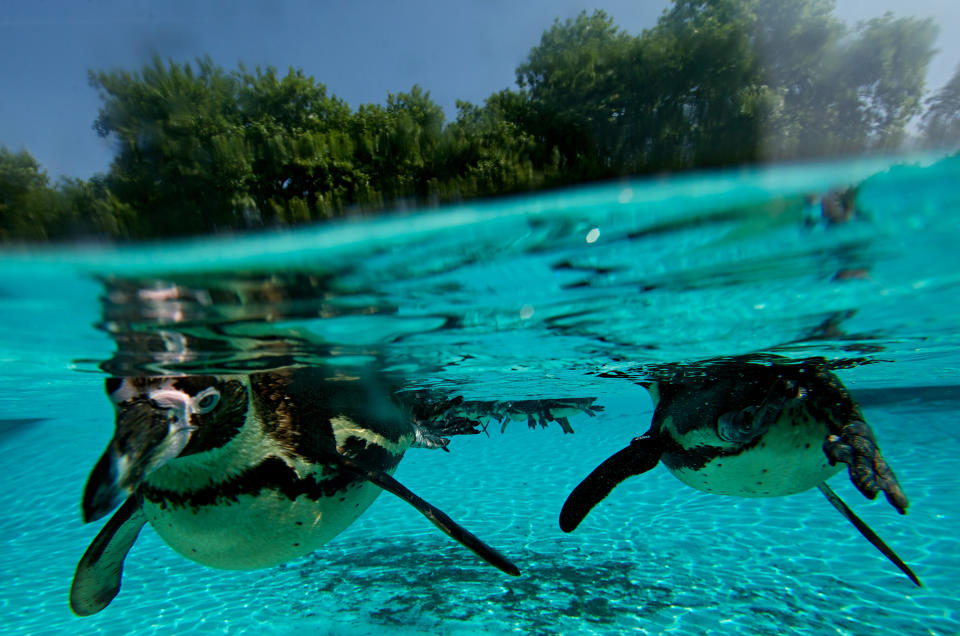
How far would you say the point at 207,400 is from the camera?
2.69 m

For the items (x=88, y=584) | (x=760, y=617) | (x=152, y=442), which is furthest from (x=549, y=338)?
(x=88, y=584)

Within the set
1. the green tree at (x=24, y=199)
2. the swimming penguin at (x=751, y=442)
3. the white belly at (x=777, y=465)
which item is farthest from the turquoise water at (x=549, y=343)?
the green tree at (x=24, y=199)

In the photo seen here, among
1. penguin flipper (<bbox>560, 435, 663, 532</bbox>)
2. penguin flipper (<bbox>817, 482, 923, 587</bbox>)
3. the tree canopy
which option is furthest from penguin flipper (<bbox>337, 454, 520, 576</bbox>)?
the tree canopy

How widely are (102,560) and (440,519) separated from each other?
2.51 metres

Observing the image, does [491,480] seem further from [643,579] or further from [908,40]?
[908,40]

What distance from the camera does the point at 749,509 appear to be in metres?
8.42

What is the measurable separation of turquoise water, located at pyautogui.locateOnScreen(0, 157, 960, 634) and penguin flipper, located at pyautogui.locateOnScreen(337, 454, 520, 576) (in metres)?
1.21

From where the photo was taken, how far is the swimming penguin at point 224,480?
2.46m

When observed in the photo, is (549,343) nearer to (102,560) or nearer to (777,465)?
(777,465)

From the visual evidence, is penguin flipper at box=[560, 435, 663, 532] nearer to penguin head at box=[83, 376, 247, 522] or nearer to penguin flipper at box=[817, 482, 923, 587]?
penguin flipper at box=[817, 482, 923, 587]

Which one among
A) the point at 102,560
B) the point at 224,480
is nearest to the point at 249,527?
the point at 224,480

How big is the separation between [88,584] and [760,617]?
610 centimetres

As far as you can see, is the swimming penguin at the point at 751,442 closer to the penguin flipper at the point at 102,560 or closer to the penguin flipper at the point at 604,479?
the penguin flipper at the point at 604,479

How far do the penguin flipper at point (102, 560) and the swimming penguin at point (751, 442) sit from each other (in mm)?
3091
